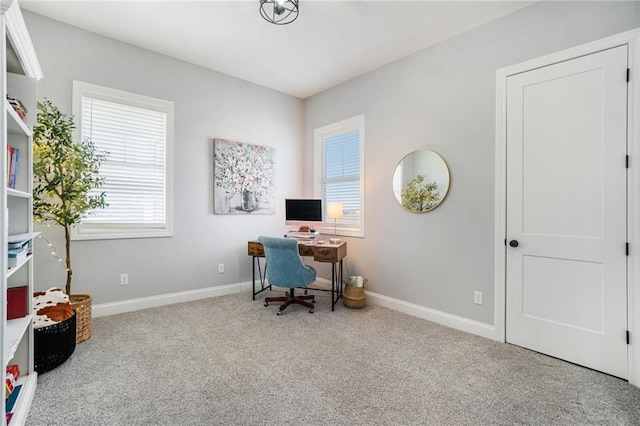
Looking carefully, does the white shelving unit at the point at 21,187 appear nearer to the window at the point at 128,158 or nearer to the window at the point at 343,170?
the window at the point at 128,158

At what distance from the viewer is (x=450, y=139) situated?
2.96 metres

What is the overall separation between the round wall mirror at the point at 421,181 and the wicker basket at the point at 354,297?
1.13 meters

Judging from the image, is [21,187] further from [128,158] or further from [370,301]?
[370,301]

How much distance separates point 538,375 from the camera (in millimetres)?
2078

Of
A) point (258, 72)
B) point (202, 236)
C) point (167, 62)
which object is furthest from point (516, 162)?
point (167, 62)

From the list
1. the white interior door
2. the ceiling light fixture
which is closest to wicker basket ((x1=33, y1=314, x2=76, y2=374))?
the ceiling light fixture

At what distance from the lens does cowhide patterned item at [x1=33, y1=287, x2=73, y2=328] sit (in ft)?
7.06

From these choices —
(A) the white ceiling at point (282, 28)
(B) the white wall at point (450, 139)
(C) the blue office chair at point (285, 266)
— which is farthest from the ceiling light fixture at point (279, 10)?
(C) the blue office chair at point (285, 266)

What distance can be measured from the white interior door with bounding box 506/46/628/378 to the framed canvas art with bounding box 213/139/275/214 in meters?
2.97

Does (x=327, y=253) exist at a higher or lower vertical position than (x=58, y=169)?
lower

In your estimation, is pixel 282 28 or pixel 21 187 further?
pixel 282 28

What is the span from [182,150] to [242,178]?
819mm

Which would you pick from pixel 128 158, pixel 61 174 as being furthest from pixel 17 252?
pixel 128 158

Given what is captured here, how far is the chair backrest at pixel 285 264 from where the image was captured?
3.17 m
